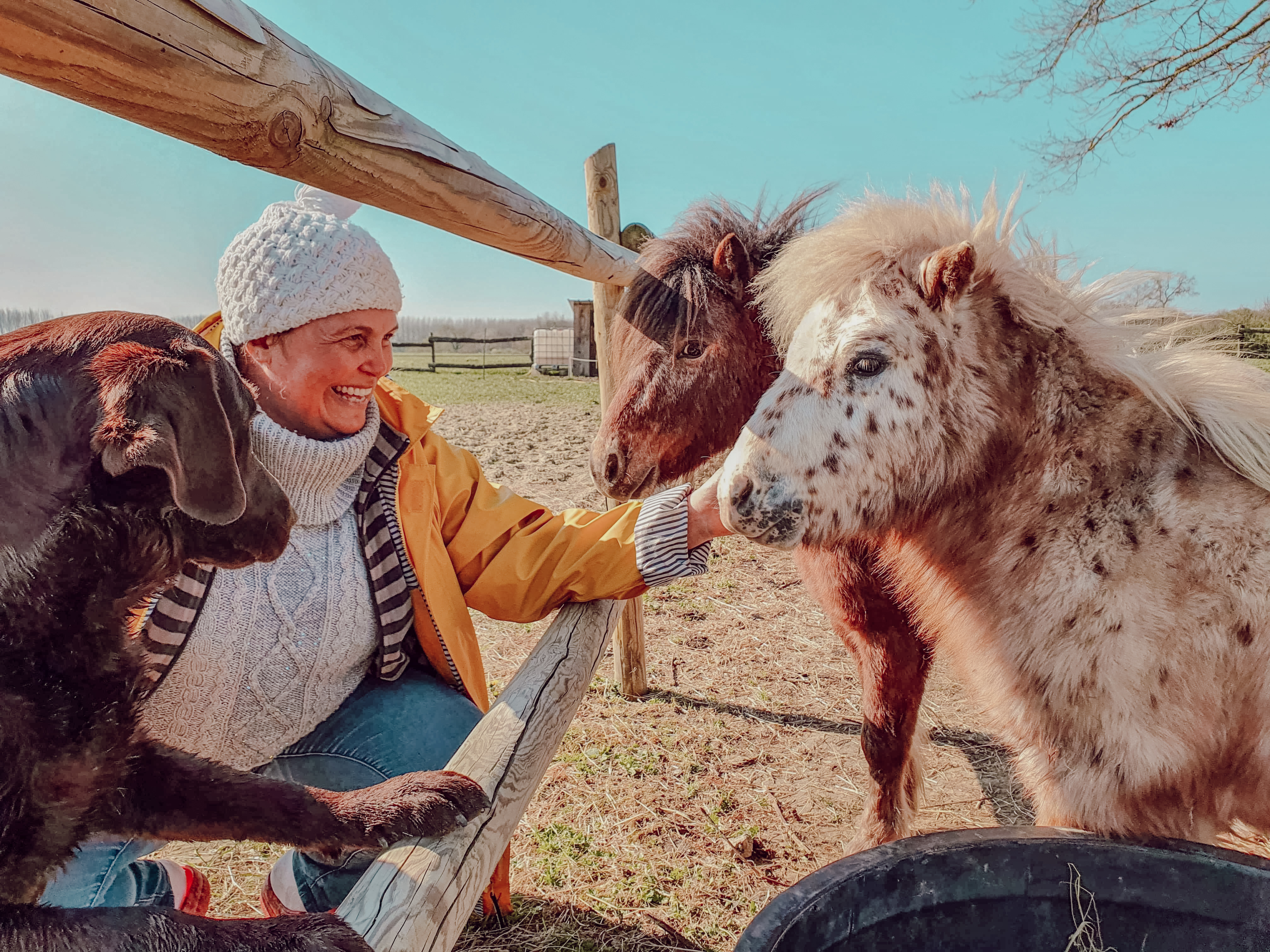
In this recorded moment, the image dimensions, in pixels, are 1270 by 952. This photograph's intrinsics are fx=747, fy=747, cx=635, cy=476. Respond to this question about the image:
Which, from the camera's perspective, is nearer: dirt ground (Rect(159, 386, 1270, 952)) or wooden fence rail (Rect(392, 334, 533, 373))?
dirt ground (Rect(159, 386, 1270, 952))

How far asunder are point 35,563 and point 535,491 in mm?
7122

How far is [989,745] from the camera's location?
13.6 feet

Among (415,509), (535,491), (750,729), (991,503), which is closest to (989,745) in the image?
(750,729)

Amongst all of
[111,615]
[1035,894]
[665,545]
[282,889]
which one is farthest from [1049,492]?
[282,889]

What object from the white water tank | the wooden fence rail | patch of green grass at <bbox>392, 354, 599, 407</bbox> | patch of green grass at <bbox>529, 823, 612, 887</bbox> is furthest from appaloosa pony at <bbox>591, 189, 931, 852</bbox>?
the wooden fence rail

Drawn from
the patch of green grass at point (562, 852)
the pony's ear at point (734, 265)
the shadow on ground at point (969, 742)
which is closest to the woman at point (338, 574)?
the patch of green grass at point (562, 852)

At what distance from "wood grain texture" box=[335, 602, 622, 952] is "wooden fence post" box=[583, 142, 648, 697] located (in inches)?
73.3

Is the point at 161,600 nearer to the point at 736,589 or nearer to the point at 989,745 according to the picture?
the point at 989,745

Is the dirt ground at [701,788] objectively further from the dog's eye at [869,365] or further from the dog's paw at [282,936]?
the dog's eye at [869,365]

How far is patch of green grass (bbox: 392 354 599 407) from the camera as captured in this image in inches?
758

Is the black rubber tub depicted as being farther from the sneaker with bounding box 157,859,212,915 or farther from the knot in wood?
the sneaker with bounding box 157,859,212,915

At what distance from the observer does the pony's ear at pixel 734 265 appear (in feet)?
10.9

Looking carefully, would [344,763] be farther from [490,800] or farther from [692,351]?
[692,351]

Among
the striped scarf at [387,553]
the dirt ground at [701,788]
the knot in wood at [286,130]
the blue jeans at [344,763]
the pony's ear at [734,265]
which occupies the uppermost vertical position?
the pony's ear at [734,265]
